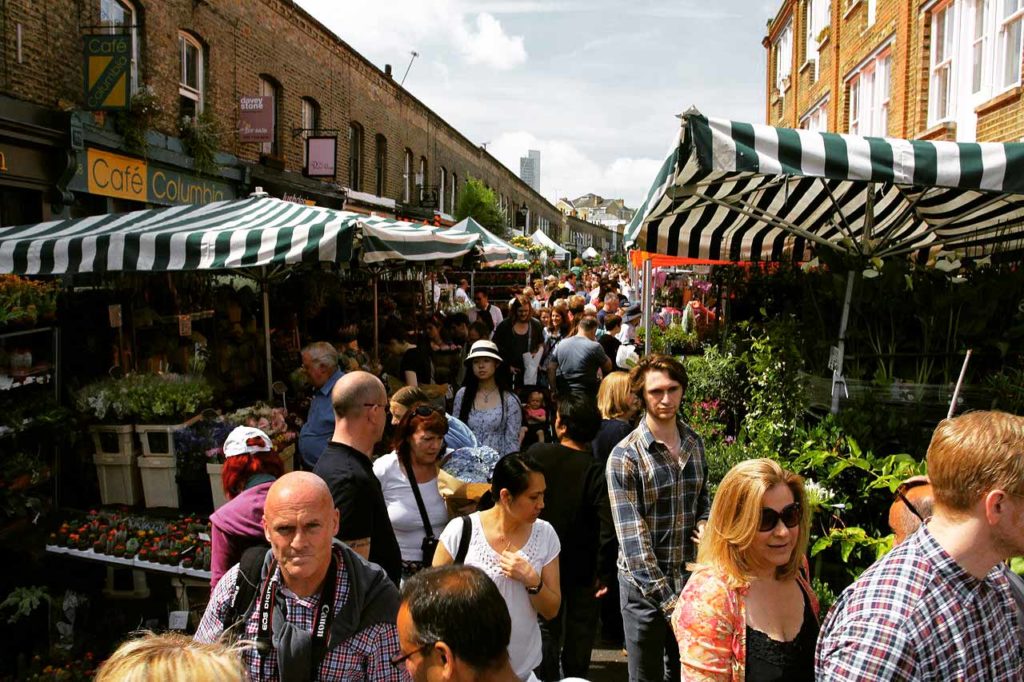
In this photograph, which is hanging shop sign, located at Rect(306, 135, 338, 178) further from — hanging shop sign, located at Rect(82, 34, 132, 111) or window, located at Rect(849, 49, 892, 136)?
window, located at Rect(849, 49, 892, 136)

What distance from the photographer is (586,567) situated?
161 inches

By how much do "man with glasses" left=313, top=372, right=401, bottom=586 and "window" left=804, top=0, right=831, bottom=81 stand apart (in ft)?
63.2

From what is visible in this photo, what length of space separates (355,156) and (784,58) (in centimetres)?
1488

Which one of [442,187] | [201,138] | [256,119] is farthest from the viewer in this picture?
[442,187]

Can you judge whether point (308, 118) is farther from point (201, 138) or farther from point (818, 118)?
point (818, 118)

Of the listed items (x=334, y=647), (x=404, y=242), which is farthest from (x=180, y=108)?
(x=334, y=647)

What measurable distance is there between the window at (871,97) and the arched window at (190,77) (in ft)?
40.2

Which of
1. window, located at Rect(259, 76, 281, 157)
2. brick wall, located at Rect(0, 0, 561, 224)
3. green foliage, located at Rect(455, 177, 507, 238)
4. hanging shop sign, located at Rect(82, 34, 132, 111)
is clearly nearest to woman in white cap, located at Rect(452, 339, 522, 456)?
brick wall, located at Rect(0, 0, 561, 224)

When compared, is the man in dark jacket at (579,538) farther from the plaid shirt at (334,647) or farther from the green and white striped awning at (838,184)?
the plaid shirt at (334,647)

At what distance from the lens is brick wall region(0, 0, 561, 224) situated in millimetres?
9578

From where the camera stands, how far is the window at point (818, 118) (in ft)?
66.2

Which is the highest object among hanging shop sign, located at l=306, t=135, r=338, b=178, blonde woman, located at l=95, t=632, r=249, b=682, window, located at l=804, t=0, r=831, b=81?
window, located at l=804, t=0, r=831, b=81

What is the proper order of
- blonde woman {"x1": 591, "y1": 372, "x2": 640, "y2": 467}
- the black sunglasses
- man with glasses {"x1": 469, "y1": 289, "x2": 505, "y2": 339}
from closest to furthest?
the black sunglasses → blonde woman {"x1": 591, "y1": 372, "x2": 640, "y2": 467} → man with glasses {"x1": 469, "y1": 289, "x2": 505, "y2": 339}

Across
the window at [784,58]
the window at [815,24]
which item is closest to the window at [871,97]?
the window at [815,24]
